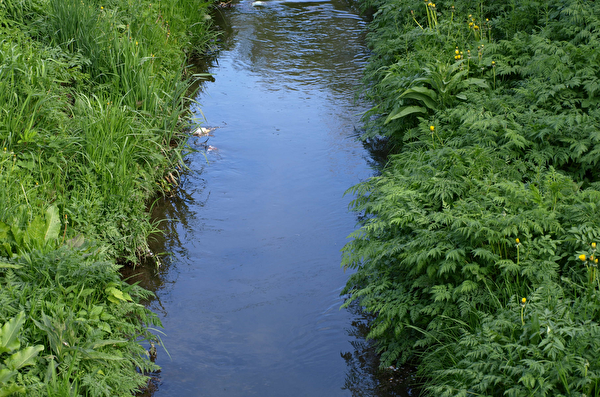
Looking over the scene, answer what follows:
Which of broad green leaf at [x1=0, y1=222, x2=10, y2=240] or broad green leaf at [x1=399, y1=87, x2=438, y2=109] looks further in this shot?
broad green leaf at [x1=399, y1=87, x2=438, y2=109]

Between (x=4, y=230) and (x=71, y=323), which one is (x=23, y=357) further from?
(x=4, y=230)

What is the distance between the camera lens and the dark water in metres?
3.83

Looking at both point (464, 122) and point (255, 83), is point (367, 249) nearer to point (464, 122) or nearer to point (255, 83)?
point (464, 122)

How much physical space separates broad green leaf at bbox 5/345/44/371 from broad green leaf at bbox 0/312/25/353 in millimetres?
48

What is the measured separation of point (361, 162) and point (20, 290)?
14.2 feet

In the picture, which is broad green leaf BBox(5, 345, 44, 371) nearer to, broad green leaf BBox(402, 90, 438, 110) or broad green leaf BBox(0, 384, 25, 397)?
broad green leaf BBox(0, 384, 25, 397)

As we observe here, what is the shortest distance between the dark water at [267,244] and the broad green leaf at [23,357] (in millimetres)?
1042

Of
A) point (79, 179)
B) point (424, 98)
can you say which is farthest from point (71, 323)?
point (424, 98)

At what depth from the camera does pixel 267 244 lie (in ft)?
16.9

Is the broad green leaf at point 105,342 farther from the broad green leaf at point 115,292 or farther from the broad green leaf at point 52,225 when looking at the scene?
the broad green leaf at point 52,225

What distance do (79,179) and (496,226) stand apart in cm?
355

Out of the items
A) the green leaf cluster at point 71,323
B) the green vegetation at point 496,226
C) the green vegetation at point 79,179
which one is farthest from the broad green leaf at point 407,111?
the green leaf cluster at point 71,323

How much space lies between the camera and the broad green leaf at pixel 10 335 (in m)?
2.87

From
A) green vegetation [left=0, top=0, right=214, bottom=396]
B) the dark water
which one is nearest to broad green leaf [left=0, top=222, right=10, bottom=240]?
green vegetation [left=0, top=0, right=214, bottom=396]
